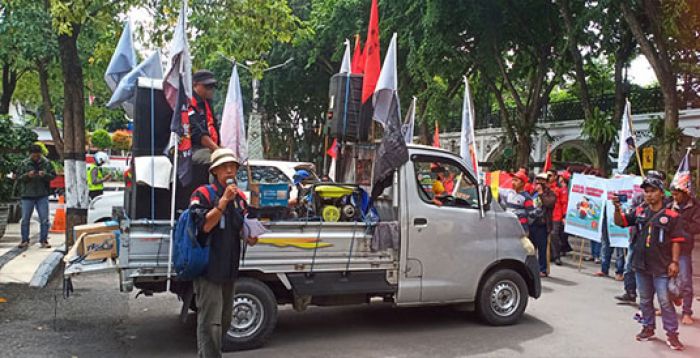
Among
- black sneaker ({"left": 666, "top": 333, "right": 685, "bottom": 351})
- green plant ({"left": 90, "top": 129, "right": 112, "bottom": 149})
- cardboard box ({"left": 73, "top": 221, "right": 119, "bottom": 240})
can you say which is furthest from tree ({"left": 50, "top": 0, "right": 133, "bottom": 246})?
green plant ({"left": 90, "top": 129, "right": 112, "bottom": 149})

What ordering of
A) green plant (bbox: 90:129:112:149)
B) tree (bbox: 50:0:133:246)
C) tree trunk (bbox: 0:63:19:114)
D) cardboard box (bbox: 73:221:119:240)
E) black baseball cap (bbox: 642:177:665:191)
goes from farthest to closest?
green plant (bbox: 90:129:112:149) < tree trunk (bbox: 0:63:19:114) < tree (bbox: 50:0:133:246) < black baseball cap (bbox: 642:177:665:191) < cardboard box (bbox: 73:221:119:240)

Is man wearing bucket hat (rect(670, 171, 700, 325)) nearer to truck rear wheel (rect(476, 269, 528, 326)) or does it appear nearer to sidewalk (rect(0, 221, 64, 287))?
truck rear wheel (rect(476, 269, 528, 326))

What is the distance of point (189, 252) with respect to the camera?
13.4 ft

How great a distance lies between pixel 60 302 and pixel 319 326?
3.46 meters

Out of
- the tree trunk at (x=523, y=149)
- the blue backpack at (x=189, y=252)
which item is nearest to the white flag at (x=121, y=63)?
the blue backpack at (x=189, y=252)

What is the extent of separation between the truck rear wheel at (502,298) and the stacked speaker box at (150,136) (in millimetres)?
3678

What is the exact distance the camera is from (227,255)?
13.8 feet

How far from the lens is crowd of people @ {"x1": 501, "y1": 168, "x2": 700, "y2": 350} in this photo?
595 centimetres

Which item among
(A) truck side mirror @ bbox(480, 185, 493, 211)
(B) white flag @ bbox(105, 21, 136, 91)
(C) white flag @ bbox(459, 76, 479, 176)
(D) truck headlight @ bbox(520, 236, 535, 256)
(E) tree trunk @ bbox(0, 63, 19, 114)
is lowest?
(D) truck headlight @ bbox(520, 236, 535, 256)

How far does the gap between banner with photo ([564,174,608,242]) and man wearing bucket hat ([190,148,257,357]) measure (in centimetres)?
808

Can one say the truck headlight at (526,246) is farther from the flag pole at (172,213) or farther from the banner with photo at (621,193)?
the flag pole at (172,213)

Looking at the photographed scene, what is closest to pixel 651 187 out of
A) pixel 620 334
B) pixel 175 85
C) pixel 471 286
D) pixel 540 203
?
pixel 620 334

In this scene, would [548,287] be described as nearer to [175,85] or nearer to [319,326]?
[319,326]

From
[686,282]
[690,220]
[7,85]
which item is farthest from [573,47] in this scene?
[7,85]
